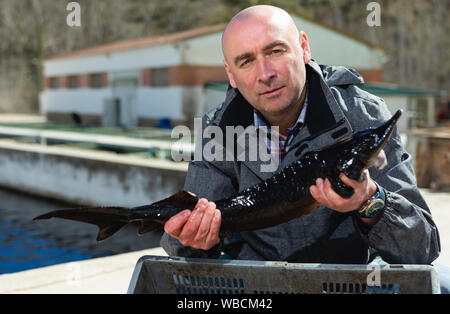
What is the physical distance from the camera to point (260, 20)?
7.56 ft

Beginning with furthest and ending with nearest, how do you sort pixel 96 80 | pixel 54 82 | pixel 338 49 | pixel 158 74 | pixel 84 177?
1. pixel 54 82
2. pixel 96 80
3. pixel 338 49
4. pixel 158 74
5. pixel 84 177

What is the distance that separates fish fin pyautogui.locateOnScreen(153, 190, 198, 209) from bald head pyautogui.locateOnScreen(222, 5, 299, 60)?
72 centimetres

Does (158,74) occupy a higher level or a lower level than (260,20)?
higher

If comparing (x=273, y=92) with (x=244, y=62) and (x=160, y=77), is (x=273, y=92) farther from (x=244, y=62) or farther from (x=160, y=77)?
(x=160, y=77)

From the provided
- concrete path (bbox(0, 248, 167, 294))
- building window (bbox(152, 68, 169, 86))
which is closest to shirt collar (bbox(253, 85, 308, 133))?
concrete path (bbox(0, 248, 167, 294))

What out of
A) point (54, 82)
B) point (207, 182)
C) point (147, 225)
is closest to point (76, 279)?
point (207, 182)

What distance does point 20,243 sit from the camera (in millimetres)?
10398

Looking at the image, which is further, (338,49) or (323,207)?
(338,49)

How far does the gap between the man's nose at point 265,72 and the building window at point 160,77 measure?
85.8 ft

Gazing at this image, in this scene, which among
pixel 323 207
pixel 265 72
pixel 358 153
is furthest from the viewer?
pixel 323 207

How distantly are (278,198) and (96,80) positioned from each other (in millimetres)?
33214

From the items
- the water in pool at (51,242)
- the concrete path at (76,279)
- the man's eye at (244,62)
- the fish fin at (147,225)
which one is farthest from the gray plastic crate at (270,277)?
the water in pool at (51,242)

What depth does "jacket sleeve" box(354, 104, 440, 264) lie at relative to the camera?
6.63 ft

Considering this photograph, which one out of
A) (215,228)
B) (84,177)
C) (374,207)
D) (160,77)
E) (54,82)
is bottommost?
(84,177)
